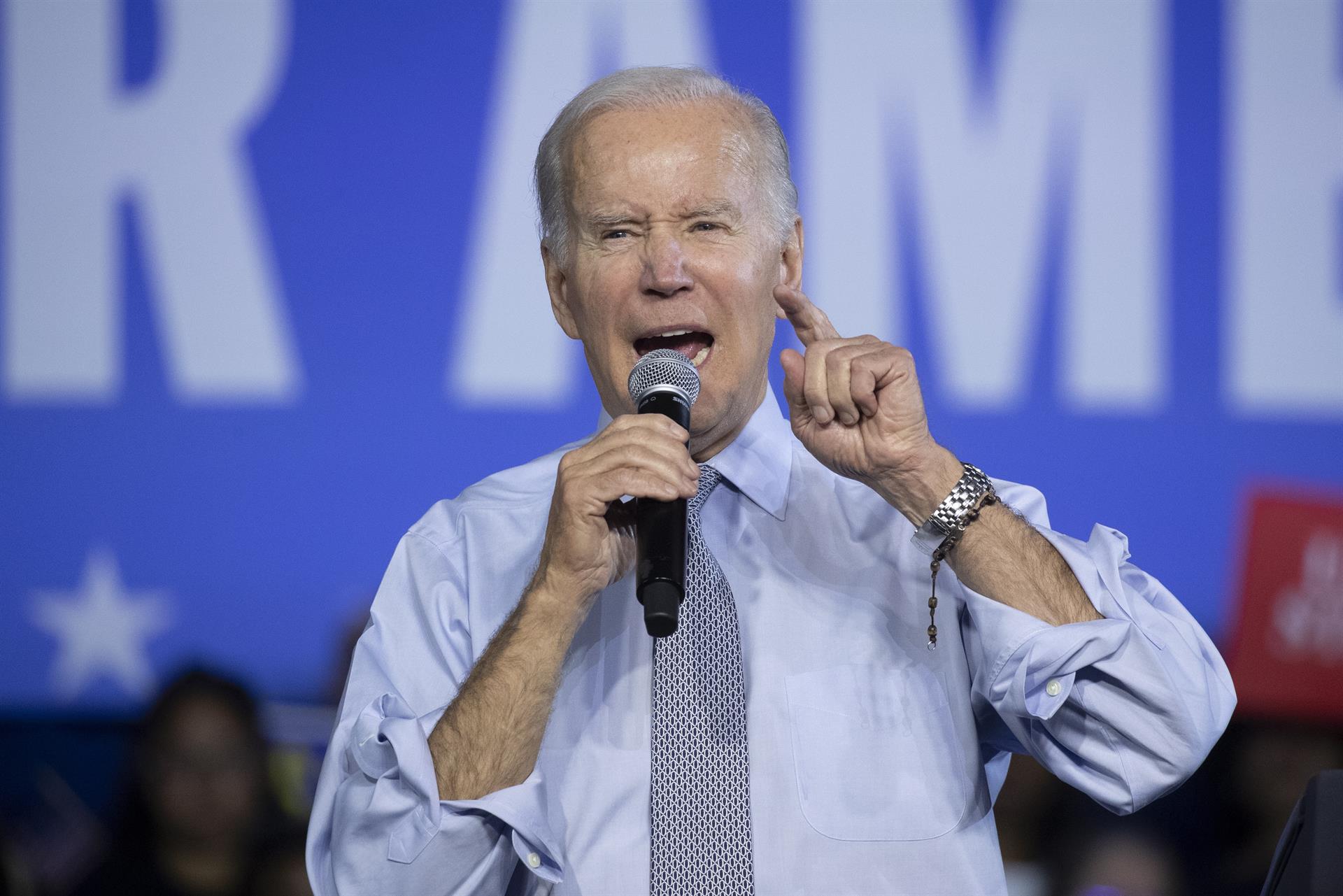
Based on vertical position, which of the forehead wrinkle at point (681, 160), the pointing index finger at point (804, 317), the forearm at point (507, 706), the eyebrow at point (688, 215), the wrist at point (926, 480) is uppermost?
the forehead wrinkle at point (681, 160)

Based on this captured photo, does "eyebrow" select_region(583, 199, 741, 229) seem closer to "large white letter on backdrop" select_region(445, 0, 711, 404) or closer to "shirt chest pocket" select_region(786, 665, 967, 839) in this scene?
"shirt chest pocket" select_region(786, 665, 967, 839)

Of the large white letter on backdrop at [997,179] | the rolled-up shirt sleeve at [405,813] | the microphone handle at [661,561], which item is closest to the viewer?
the microphone handle at [661,561]

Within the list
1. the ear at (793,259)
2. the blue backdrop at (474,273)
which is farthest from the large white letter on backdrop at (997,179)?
the ear at (793,259)

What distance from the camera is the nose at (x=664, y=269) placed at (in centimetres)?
154

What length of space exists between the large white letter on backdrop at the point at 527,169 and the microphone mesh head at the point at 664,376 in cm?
141

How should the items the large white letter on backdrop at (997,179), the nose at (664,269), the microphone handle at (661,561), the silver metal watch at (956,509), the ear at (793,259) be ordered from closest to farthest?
the microphone handle at (661,561)
the silver metal watch at (956,509)
the nose at (664,269)
the ear at (793,259)
the large white letter on backdrop at (997,179)

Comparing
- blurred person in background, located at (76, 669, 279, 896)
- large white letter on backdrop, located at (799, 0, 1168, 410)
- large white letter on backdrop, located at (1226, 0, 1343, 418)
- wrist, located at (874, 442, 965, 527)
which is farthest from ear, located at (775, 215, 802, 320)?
blurred person in background, located at (76, 669, 279, 896)

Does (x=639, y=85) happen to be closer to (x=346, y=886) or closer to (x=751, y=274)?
(x=751, y=274)

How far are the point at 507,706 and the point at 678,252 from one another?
553 mm

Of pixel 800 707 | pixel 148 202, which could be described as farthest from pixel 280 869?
pixel 800 707

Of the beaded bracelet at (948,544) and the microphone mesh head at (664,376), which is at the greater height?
the microphone mesh head at (664,376)

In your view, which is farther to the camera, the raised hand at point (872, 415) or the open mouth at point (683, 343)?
the open mouth at point (683, 343)

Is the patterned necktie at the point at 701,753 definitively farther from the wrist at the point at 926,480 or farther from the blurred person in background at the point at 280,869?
the blurred person in background at the point at 280,869

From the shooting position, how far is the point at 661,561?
1206 millimetres
